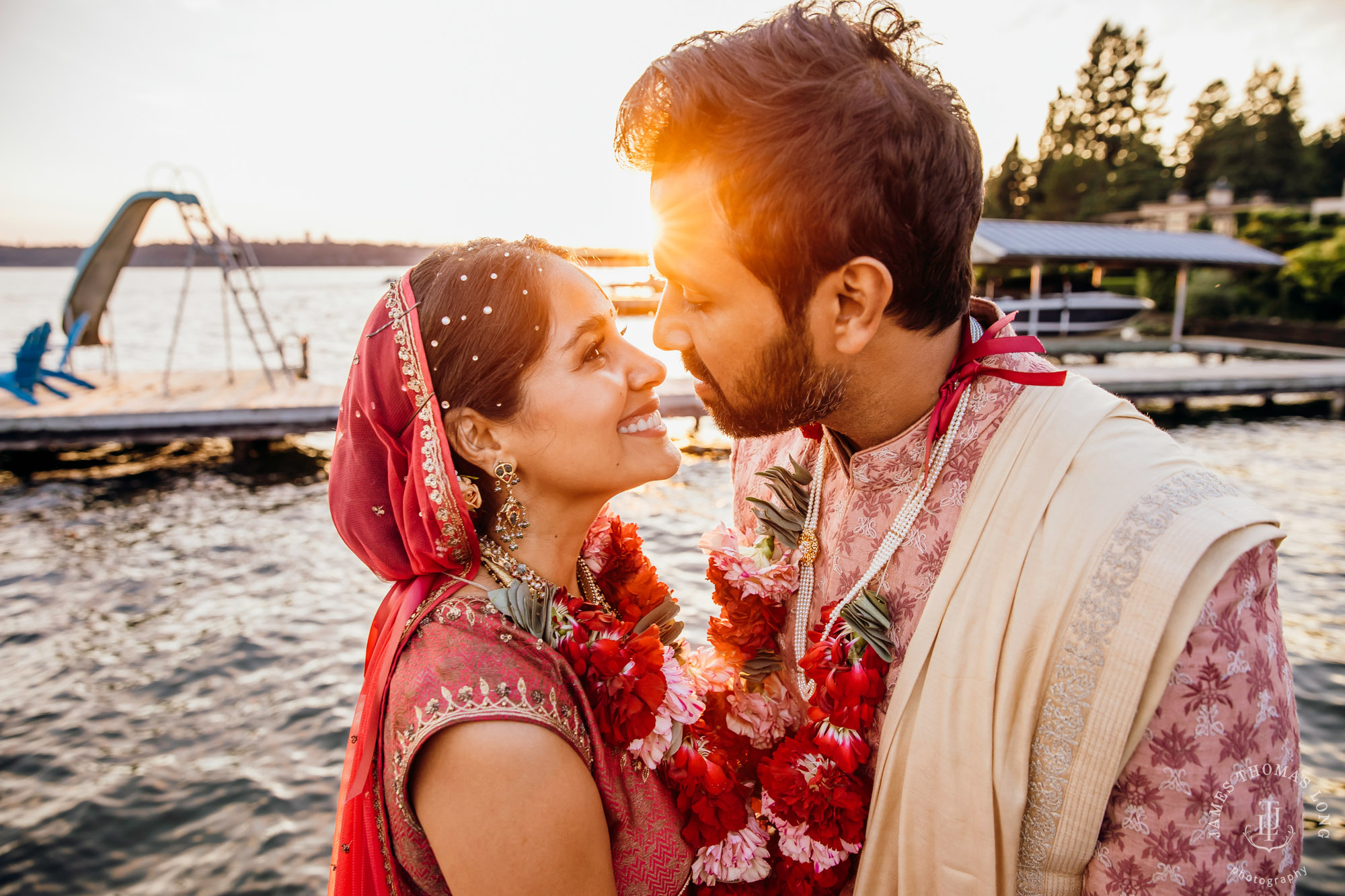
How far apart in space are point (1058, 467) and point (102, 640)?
730 cm

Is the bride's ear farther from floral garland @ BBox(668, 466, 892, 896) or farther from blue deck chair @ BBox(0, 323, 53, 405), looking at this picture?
blue deck chair @ BBox(0, 323, 53, 405)

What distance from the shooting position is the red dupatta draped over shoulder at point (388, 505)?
1.64 meters

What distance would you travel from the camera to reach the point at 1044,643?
4.58 ft

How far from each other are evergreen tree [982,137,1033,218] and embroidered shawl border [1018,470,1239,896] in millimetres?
62765

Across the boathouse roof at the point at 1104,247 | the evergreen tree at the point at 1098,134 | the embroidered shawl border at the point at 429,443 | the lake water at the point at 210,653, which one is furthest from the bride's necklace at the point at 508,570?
the evergreen tree at the point at 1098,134

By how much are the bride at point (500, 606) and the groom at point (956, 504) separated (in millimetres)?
331

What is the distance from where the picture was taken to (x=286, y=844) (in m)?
4.08

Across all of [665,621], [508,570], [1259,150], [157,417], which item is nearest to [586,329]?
[508,570]

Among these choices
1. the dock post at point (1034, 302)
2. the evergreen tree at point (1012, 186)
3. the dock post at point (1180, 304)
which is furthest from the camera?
the evergreen tree at point (1012, 186)

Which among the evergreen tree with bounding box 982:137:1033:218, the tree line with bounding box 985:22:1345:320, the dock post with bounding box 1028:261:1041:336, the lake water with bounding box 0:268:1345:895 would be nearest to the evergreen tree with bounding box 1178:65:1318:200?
the tree line with bounding box 985:22:1345:320

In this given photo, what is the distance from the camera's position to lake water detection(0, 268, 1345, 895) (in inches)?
159

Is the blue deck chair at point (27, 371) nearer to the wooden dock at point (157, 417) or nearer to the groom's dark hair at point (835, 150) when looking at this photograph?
the wooden dock at point (157, 417)

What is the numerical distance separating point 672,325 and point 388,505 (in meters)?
0.87

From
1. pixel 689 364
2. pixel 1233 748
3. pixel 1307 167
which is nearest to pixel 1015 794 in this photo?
pixel 1233 748
